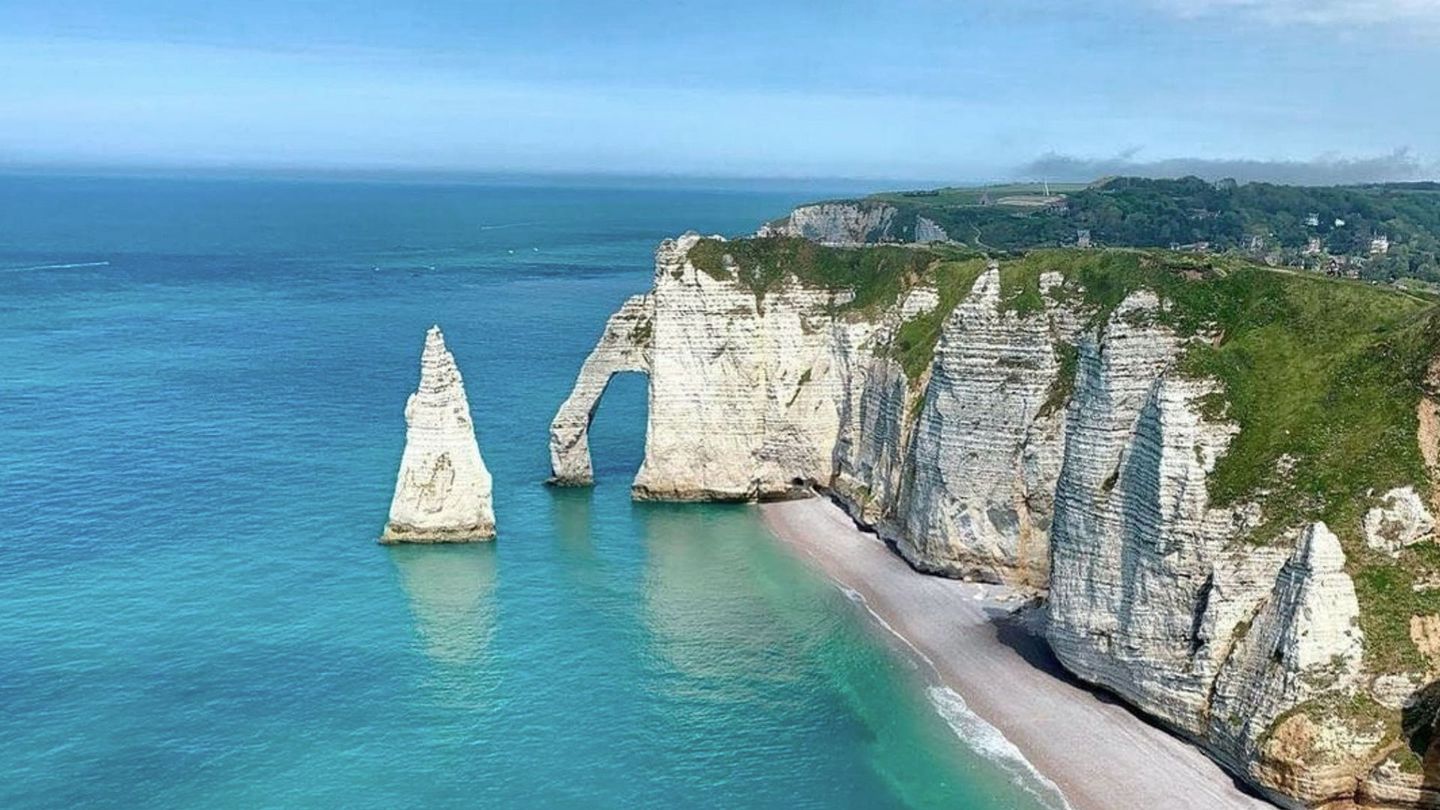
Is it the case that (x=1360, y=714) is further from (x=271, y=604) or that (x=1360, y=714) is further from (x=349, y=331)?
(x=349, y=331)

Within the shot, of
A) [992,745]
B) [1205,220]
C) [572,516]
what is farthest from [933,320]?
[1205,220]

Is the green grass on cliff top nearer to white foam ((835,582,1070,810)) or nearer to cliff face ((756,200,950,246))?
white foam ((835,582,1070,810))

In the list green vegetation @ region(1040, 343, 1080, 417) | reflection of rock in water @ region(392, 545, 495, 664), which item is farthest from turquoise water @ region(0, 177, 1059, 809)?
green vegetation @ region(1040, 343, 1080, 417)

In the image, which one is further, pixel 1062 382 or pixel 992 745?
pixel 1062 382

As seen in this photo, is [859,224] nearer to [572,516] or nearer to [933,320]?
[933,320]

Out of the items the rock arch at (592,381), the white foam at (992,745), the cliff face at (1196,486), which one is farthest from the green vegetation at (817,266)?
the white foam at (992,745)

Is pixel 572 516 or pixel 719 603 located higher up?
pixel 572 516

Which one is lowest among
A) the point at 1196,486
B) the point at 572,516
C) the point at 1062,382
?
the point at 572,516
